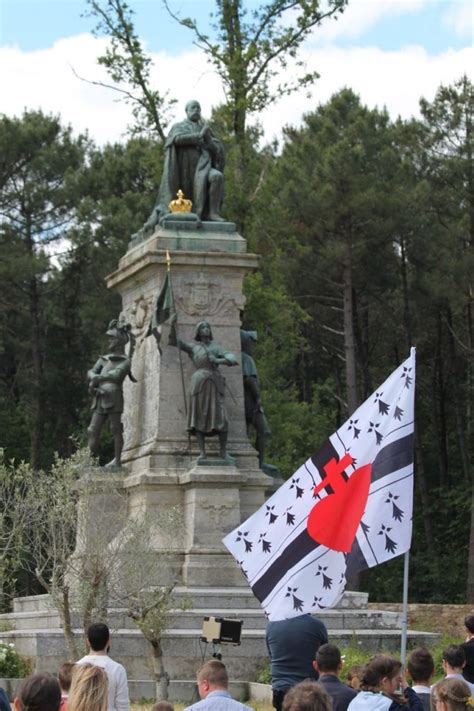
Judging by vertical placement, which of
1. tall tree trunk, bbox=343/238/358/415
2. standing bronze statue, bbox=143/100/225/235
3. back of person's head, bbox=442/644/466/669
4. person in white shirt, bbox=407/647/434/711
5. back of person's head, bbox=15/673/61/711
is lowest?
back of person's head, bbox=15/673/61/711

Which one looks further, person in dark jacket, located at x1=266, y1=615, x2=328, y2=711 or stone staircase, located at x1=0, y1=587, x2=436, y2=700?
stone staircase, located at x1=0, y1=587, x2=436, y2=700

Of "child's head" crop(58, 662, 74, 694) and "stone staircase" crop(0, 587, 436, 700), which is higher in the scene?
"stone staircase" crop(0, 587, 436, 700)

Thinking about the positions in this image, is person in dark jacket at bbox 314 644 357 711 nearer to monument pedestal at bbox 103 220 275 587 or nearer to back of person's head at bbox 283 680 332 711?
back of person's head at bbox 283 680 332 711

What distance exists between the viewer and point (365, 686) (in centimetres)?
843

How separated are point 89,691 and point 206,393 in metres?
14.1

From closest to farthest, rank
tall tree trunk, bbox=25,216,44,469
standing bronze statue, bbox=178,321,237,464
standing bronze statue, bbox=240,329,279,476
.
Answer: standing bronze statue, bbox=178,321,237,464
standing bronze statue, bbox=240,329,279,476
tall tree trunk, bbox=25,216,44,469

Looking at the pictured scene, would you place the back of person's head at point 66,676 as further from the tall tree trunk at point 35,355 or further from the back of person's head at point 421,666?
the tall tree trunk at point 35,355

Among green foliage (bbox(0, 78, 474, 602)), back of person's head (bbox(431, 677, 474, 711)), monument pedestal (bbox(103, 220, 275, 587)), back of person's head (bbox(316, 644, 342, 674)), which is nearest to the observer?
back of person's head (bbox(431, 677, 474, 711))

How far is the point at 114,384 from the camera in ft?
72.9

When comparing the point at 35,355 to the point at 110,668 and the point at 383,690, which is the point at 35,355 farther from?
the point at 383,690

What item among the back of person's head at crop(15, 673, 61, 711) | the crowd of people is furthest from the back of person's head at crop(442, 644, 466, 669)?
the back of person's head at crop(15, 673, 61, 711)

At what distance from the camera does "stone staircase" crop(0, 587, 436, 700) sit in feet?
58.8

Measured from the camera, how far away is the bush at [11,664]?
17.5 meters

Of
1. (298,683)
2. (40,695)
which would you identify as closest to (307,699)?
(40,695)
